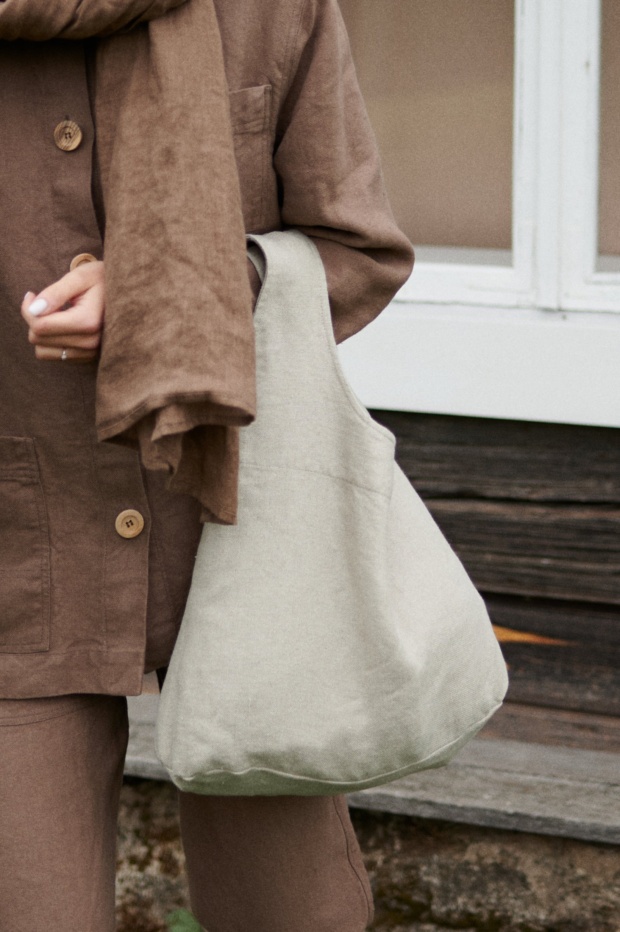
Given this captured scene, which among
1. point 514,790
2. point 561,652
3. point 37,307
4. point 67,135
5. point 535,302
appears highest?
point 67,135

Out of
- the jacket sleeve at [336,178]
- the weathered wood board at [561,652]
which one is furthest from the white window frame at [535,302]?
the jacket sleeve at [336,178]

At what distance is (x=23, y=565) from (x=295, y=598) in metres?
0.32

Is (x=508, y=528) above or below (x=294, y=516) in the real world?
below

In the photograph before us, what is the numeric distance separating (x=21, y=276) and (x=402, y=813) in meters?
1.55

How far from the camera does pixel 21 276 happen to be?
1.26 m

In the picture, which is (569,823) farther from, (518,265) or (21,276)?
(21,276)

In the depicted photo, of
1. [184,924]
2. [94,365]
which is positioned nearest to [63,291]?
[94,365]

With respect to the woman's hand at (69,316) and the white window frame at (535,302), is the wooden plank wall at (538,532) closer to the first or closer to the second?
the white window frame at (535,302)

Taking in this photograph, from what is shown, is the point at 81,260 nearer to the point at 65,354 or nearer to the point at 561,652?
the point at 65,354

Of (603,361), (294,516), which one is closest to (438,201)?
(603,361)

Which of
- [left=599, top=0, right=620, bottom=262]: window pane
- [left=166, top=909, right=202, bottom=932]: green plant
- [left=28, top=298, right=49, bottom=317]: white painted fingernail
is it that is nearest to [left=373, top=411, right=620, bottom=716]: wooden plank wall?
[left=599, top=0, right=620, bottom=262]: window pane

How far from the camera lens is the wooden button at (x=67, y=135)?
4.02 ft

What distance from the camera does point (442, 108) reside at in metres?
2.50

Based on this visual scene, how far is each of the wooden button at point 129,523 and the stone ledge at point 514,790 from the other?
1245 millimetres
